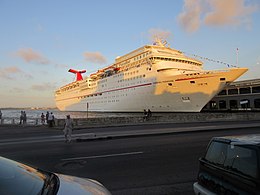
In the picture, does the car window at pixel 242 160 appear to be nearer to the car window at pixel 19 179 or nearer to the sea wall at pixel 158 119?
the car window at pixel 19 179

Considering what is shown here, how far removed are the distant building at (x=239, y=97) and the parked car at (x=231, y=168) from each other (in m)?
58.0

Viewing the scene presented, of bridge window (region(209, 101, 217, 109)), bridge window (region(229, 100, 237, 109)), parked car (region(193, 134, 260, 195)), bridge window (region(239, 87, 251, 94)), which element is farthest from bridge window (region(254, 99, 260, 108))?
parked car (region(193, 134, 260, 195))

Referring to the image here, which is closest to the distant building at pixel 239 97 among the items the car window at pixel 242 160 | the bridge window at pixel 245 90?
the bridge window at pixel 245 90

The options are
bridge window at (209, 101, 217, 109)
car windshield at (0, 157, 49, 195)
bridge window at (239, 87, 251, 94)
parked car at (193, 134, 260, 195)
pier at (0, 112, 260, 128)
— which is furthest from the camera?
bridge window at (209, 101, 217, 109)

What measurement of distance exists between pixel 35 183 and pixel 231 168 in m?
2.29

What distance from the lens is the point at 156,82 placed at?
141 ft

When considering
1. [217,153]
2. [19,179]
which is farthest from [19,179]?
[217,153]

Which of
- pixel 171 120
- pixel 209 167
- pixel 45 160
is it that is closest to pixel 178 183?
pixel 209 167

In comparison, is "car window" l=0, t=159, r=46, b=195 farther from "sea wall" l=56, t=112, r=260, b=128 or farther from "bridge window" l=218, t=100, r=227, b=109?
"bridge window" l=218, t=100, r=227, b=109

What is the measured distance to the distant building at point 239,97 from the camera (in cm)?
6040

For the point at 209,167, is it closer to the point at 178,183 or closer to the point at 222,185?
the point at 222,185

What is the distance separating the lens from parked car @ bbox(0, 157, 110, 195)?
6.61ft

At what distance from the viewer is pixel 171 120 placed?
2664 centimetres

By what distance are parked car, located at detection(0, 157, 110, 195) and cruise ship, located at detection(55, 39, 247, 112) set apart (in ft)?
85.2
